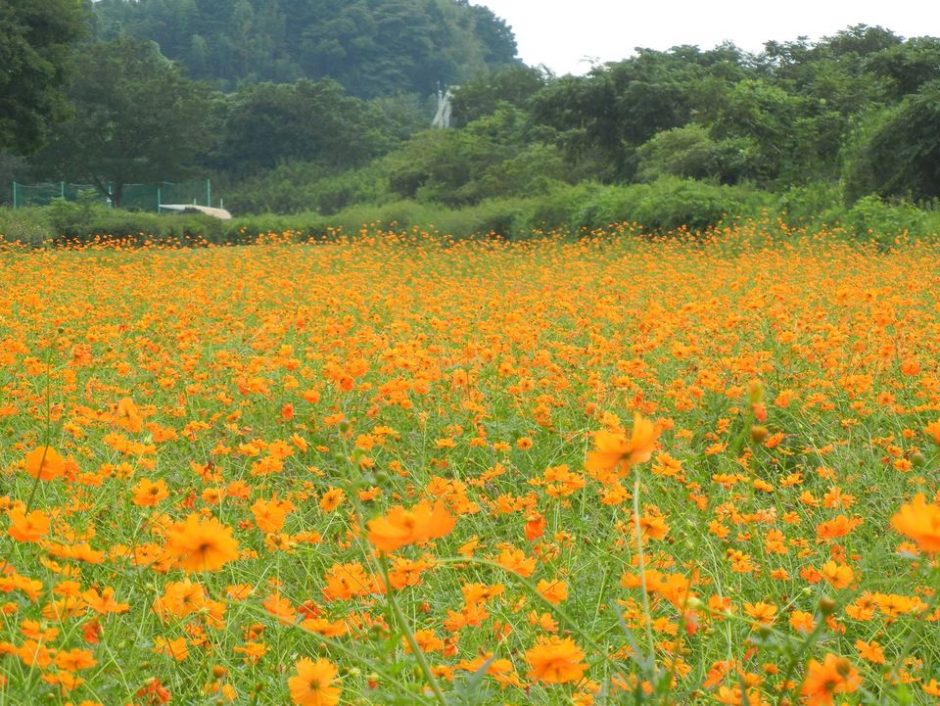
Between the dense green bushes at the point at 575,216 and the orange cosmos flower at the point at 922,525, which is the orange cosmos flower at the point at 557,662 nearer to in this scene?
the orange cosmos flower at the point at 922,525

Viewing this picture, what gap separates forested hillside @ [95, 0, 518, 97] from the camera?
61125 mm

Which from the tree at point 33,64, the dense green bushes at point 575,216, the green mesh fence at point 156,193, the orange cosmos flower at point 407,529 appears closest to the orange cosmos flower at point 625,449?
the orange cosmos flower at point 407,529

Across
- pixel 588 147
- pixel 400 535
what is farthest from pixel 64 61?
pixel 400 535

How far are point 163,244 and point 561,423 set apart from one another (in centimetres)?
1408

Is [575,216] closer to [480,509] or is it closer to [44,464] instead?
[480,509]

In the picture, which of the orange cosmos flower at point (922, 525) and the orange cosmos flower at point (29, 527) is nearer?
the orange cosmos flower at point (922, 525)

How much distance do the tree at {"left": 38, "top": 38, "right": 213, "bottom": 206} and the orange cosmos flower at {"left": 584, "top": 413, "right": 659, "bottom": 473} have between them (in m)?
36.6

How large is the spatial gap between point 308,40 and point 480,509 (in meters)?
63.9

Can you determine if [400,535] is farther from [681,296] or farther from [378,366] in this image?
[681,296]

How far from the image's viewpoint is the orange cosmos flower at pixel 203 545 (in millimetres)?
968

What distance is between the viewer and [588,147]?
19344mm

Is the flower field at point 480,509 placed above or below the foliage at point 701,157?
below

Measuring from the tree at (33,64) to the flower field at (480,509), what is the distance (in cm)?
1177

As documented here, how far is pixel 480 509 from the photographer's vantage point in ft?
6.98
